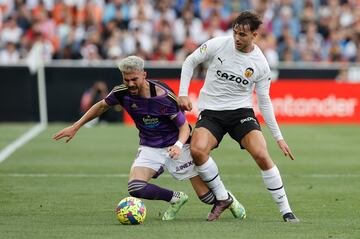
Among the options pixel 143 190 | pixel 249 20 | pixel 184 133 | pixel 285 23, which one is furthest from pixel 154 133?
pixel 285 23

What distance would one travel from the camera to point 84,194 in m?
12.5

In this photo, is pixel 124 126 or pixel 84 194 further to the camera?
pixel 124 126

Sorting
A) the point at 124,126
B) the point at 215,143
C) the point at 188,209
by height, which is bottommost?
the point at 124,126

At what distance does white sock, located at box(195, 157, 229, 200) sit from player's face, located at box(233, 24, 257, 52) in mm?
1198

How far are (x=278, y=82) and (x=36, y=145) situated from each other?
26.3ft

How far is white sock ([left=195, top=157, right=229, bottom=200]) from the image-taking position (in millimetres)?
10266

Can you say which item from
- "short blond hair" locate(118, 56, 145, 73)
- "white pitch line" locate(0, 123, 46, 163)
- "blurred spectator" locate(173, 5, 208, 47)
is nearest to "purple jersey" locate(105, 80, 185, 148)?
"short blond hair" locate(118, 56, 145, 73)

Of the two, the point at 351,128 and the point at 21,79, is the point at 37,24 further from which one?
the point at 351,128

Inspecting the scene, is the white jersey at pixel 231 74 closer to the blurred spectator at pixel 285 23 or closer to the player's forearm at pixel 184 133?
the player's forearm at pixel 184 133

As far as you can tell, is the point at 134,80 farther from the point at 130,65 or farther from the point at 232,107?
the point at 232,107

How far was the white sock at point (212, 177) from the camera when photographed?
10266mm

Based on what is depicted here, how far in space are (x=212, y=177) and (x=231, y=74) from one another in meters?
1.06

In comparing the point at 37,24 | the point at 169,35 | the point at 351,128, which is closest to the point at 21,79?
the point at 37,24

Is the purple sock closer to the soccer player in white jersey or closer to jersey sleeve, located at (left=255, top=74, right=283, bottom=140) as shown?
the soccer player in white jersey
